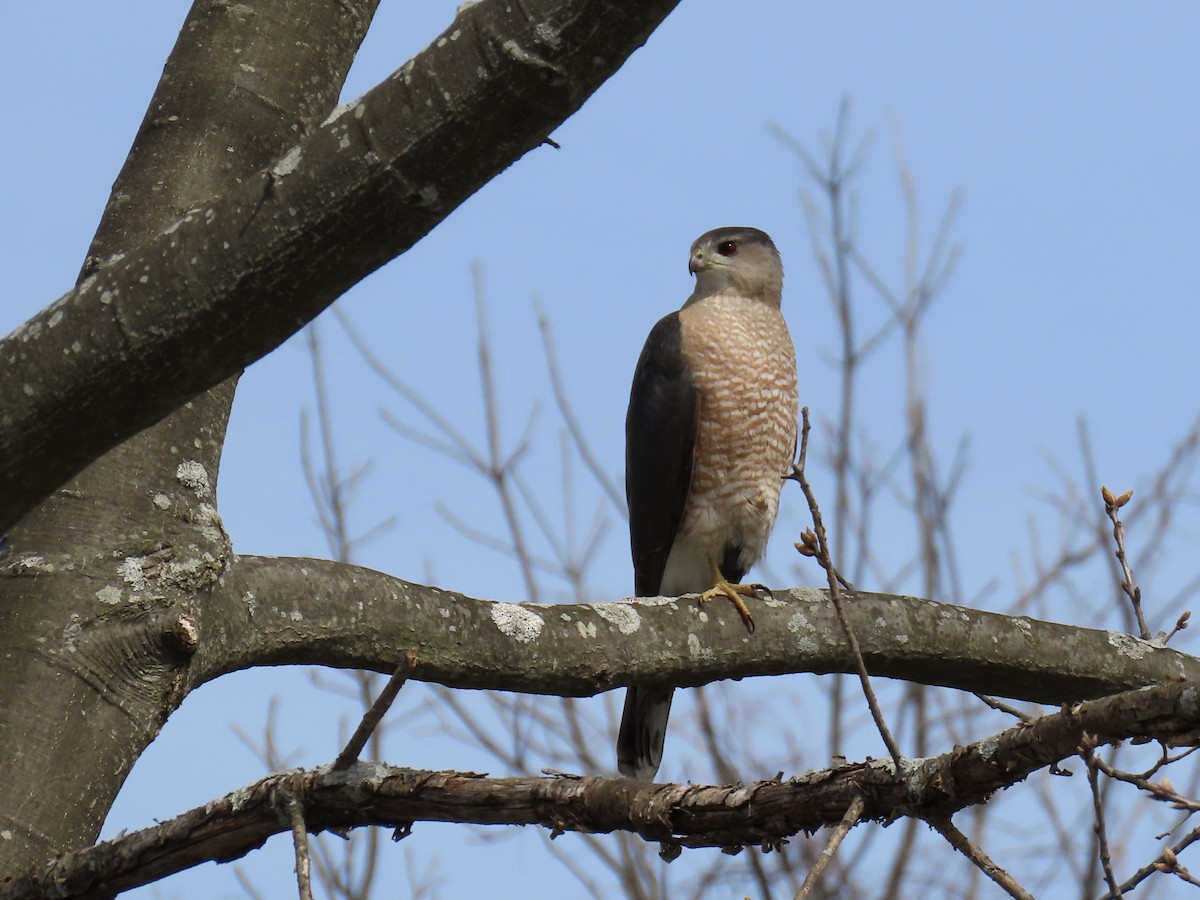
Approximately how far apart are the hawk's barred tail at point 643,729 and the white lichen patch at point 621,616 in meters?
1.65

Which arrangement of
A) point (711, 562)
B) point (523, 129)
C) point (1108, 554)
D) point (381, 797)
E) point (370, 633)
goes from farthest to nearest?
1. point (1108, 554)
2. point (711, 562)
3. point (370, 633)
4. point (381, 797)
5. point (523, 129)

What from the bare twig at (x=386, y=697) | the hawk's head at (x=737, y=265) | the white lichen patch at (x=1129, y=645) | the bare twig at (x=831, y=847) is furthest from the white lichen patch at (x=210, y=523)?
the hawk's head at (x=737, y=265)

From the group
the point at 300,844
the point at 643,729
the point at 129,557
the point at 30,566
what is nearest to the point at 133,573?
the point at 129,557

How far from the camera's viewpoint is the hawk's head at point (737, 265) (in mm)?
5652

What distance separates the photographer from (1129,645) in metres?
3.29

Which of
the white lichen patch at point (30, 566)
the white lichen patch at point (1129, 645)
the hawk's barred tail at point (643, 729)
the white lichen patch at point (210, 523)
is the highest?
the hawk's barred tail at point (643, 729)

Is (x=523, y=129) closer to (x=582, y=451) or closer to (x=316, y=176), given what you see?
(x=316, y=176)

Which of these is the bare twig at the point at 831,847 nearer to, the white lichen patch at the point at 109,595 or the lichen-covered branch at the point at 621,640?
the lichen-covered branch at the point at 621,640

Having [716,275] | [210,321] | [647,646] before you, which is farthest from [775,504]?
[210,321]

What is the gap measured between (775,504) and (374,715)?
3.59 meters

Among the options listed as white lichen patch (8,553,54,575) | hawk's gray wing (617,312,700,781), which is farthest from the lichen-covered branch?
hawk's gray wing (617,312,700,781)

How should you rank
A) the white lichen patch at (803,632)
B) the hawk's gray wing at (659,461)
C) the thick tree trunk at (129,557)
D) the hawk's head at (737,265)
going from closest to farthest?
the thick tree trunk at (129,557), the white lichen patch at (803,632), the hawk's gray wing at (659,461), the hawk's head at (737,265)

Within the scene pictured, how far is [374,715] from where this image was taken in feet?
5.70

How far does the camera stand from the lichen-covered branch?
2.50 metres
